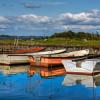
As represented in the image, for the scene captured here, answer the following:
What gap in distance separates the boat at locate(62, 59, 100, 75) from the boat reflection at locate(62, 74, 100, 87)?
0.60 meters

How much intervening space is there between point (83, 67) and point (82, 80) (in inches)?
124

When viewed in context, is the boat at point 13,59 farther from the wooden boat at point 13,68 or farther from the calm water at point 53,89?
the calm water at point 53,89

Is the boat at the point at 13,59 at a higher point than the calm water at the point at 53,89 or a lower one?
higher

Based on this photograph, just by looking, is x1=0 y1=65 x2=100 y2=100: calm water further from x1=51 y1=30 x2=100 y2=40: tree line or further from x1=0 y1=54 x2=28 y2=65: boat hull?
x1=51 y1=30 x2=100 y2=40: tree line

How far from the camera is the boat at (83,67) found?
35756mm

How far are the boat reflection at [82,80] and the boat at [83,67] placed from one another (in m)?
0.60

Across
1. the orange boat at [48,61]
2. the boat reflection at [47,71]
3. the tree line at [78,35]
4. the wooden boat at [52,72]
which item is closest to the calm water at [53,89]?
the wooden boat at [52,72]

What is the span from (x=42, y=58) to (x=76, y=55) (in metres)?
5.90

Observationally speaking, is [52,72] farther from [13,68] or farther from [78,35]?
[78,35]

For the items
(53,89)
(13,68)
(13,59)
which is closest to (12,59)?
(13,59)

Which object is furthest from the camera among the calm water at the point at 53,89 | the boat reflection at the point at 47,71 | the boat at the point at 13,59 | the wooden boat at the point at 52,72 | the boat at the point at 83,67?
the boat at the point at 13,59

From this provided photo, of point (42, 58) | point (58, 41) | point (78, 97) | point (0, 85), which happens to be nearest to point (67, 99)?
point (78, 97)

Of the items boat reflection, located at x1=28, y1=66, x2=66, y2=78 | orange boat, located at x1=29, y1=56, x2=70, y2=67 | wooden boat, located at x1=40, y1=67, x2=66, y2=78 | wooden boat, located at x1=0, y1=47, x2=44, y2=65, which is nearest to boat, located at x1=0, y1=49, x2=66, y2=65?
wooden boat, located at x1=0, y1=47, x2=44, y2=65

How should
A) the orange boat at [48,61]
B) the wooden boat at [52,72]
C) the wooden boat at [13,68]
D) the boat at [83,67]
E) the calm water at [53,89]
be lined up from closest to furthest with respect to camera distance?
1. the calm water at [53,89]
2. the boat at [83,67]
3. the wooden boat at [52,72]
4. the orange boat at [48,61]
5. the wooden boat at [13,68]
